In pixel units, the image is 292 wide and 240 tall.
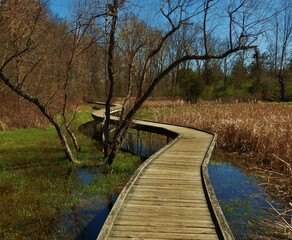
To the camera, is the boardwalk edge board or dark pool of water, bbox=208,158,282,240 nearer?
the boardwalk edge board

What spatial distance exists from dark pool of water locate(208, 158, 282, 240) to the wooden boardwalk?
90cm

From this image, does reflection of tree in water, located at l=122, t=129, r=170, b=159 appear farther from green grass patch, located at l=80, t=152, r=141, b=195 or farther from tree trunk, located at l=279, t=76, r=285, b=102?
tree trunk, located at l=279, t=76, r=285, b=102

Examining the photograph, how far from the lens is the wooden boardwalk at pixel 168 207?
414 cm

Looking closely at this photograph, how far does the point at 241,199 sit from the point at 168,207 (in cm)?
312

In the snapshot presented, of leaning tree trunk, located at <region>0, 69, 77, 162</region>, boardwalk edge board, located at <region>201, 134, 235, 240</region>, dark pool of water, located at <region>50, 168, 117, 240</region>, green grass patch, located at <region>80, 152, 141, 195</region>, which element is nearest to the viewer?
boardwalk edge board, located at <region>201, 134, 235, 240</region>

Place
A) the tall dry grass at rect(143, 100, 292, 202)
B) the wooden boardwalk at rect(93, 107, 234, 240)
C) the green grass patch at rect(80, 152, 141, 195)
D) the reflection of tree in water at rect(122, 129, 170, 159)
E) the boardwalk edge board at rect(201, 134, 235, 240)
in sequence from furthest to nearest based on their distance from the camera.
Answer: the reflection of tree in water at rect(122, 129, 170, 159) < the tall dry grass at rect(143, 100, 292, 202) < the green grass patch at rect(80, 152, 141, 195) < the wooden boardwalk at rect(93, 107, 234, 240) < the boardwalk edge board at rect(201, 134, 235, 240)

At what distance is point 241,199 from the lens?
7480mm

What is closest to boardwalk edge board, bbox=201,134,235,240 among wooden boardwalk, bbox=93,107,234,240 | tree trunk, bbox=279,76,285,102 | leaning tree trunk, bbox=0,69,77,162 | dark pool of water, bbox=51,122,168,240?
wooden boardwalk, bbox=93,107,234,240

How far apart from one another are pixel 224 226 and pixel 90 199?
4002mm

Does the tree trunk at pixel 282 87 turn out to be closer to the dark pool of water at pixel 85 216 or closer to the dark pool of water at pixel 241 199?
the dark pool of water at pixel 241 199

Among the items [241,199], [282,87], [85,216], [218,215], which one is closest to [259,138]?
[241,199]

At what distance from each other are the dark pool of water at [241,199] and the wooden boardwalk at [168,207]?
897mm

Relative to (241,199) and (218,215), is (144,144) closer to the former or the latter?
(241,199)

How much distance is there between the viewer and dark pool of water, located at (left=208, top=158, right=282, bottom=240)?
6.02 metres
